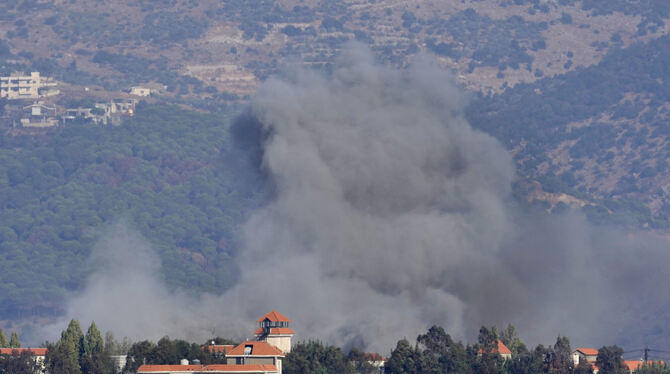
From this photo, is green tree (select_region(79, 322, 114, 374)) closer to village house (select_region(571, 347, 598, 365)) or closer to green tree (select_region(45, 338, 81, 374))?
green tree (select_region(45, 338, 81, 374))

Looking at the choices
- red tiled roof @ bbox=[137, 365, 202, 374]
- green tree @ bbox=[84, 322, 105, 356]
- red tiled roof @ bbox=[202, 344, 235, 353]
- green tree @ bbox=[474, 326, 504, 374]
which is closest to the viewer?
red tiled roof @ bbox=[137, 365, 202, 374]

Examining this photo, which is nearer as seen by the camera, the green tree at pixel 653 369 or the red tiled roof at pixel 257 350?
the red tiled roof at pixel 257 350

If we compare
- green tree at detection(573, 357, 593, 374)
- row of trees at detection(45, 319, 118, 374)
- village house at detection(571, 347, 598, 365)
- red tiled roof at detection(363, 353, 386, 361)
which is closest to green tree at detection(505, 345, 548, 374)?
green tree at detection(573, 357, 593, 374)

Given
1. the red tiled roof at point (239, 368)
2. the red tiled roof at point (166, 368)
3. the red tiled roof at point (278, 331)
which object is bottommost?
the red tiled roof at point (239, 368)

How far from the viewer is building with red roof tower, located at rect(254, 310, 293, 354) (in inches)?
5305

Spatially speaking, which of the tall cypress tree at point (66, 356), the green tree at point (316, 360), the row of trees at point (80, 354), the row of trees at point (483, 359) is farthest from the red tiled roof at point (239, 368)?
the row of trees at point (483, 359)

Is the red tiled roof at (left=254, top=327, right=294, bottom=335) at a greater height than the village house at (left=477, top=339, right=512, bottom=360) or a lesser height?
greater

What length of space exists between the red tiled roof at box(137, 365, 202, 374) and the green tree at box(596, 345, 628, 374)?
2955 cm

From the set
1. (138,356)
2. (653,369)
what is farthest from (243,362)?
(653,369)

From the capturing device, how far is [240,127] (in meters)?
154

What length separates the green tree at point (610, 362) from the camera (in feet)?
452

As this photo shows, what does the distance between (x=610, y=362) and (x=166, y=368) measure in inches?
1284

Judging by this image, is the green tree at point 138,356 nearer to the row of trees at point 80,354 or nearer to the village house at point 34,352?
the row of trees at point 80,354

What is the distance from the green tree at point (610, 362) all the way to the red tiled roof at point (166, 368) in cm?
2955
